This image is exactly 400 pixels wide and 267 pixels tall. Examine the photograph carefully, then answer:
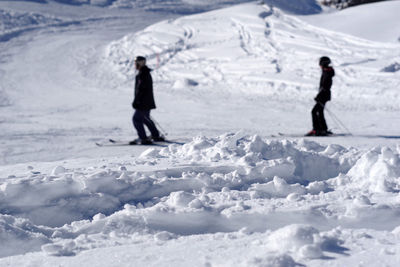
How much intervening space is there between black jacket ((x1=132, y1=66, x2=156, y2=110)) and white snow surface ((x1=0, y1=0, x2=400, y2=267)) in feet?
2.58

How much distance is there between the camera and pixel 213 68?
18.0 meters

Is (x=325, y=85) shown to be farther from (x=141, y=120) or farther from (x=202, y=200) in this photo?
(x=202, y=200)

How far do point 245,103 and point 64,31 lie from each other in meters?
16.8

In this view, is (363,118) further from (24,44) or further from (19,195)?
(24,44)

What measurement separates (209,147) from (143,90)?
7.35 ft

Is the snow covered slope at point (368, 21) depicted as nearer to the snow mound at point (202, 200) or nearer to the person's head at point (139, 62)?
the person's head at point (139, 62)

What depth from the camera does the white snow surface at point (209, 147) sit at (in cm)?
354

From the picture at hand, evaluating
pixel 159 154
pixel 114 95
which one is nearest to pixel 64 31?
pixel 114 95

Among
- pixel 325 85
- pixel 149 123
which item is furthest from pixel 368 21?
pixel 149 123

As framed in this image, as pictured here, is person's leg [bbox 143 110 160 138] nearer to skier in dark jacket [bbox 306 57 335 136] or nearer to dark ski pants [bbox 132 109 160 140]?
dark ski pants [bbox 132 109 160 140]

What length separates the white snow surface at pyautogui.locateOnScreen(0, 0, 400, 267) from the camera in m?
3.54

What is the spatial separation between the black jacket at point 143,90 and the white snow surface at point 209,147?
0.79 m

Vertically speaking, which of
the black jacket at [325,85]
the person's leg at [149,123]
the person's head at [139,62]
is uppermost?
the person's head at [139,62]

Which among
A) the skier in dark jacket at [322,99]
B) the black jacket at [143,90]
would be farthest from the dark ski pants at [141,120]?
the skier in dark jacket at [322,99]
